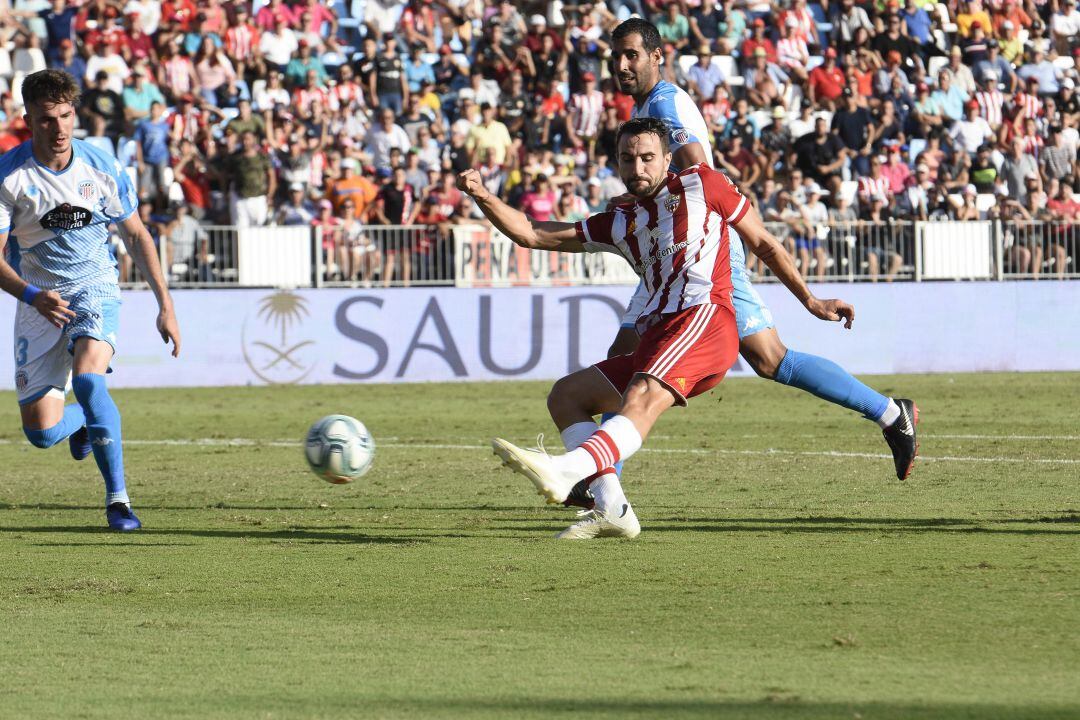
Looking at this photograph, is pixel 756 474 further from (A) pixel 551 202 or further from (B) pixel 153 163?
(B) pixel 153 163

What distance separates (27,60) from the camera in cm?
2231

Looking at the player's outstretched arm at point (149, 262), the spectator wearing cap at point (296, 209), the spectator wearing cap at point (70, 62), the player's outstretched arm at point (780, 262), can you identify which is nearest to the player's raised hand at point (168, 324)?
the player's outstretched arm at point (149, 262)

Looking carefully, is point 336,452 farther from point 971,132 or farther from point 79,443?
point 971,132

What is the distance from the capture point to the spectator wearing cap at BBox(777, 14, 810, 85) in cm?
2577

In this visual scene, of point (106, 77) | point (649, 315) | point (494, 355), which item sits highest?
point (106, 77)

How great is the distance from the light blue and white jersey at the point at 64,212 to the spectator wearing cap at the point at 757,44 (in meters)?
18.0

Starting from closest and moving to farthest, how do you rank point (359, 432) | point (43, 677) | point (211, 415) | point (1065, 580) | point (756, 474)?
point (43, 677) → point (1065, 580) → point (359, 432) → point (756, 474) → point (211, 415)

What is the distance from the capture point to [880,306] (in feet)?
68.4

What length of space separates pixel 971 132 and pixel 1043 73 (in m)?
2.72

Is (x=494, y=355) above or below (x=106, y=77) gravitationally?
below

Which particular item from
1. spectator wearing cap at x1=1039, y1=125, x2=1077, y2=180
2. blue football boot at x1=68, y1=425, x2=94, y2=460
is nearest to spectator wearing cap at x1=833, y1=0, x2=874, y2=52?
spectator wearing cap at x1=1039, y1=125, x2=1077, y2=180

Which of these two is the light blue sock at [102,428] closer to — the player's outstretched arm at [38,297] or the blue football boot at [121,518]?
the blue football boot at [121,518]

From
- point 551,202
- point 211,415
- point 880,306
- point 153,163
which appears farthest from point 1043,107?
point 211,415

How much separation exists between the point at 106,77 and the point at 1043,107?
47.5 feet
